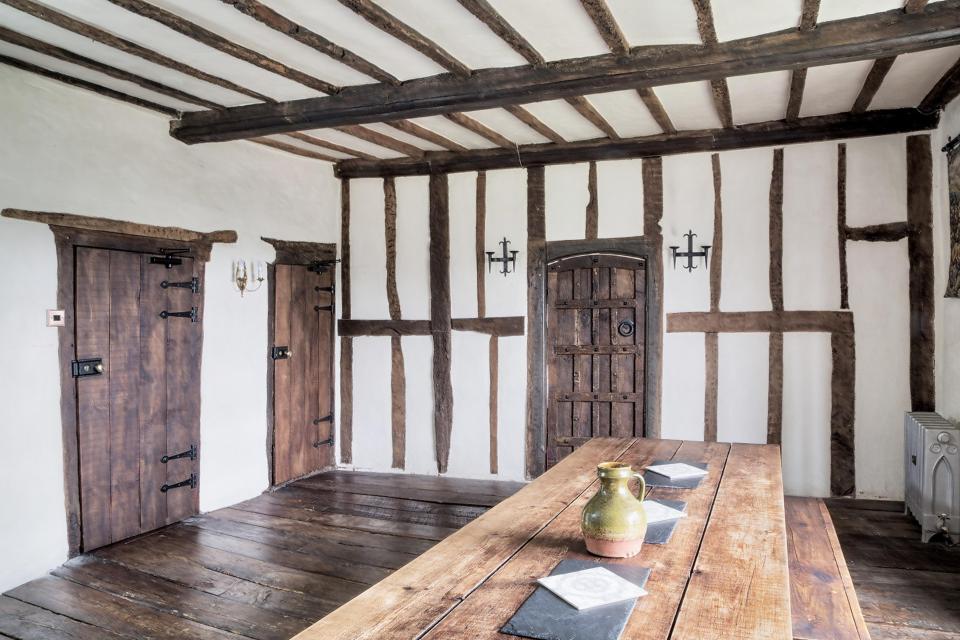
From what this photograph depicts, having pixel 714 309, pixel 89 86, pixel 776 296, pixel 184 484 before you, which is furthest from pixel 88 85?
pixel 776 296

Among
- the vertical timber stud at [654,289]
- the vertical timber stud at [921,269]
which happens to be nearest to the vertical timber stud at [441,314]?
the vertical timber stud at [654,289]

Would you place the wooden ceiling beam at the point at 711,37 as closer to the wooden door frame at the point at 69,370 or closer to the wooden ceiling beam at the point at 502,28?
the wooden ceiling beam at the point at 502,28

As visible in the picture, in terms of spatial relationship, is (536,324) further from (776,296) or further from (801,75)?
(801,75)

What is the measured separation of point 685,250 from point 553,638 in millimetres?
→ 4100

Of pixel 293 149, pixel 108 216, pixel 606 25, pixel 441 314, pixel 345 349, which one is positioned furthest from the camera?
pixel 345 349

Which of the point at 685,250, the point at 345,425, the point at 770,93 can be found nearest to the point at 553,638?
the point at 770,93

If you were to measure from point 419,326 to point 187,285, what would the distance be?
194 centimetres

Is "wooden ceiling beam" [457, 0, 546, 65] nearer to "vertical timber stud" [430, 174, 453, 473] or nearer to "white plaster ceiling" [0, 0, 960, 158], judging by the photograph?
"white plaster ceiling" [0, 0, 960, 158]

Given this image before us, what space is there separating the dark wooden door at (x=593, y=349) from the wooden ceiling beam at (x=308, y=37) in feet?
7.50

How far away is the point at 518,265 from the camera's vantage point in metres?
5.39

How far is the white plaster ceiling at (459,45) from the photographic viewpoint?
282 centimetres

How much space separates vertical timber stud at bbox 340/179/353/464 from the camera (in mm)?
5859

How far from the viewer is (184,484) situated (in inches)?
174

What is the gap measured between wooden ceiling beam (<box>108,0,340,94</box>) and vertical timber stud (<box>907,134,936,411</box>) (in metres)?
3.82
